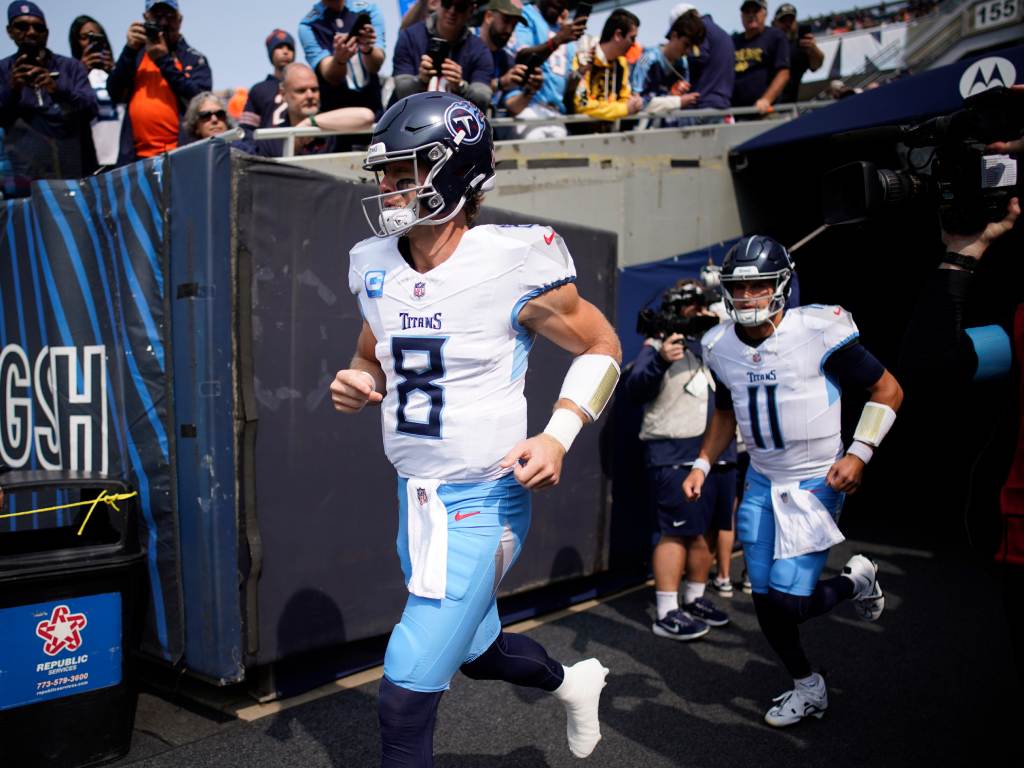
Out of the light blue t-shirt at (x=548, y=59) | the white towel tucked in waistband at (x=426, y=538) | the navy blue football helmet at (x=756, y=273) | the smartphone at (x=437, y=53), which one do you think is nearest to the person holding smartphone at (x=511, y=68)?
the light blue t-shirt at (x=548, y=59)

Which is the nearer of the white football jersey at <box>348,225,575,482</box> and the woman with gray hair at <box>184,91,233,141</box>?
the white football jersey at <box>348,225,575,482</box>

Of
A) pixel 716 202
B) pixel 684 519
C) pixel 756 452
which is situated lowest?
pixel 684 519

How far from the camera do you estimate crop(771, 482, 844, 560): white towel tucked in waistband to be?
12.3ft

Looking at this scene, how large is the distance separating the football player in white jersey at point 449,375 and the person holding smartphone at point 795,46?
8.17 metres

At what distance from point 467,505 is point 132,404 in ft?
6.89

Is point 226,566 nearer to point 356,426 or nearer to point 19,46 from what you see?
point 356,426

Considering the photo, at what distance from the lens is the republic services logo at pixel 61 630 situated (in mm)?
3248

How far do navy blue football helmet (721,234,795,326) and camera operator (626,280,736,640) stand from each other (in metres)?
1.12

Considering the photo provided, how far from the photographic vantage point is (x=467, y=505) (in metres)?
2.54

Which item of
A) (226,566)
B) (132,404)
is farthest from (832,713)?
(132,404)

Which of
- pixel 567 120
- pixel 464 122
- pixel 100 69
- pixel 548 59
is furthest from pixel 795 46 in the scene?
pixel 464 122

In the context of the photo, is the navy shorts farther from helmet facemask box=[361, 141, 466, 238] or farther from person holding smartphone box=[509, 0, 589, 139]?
helmet facemask box=[361, 141, 466, 238]

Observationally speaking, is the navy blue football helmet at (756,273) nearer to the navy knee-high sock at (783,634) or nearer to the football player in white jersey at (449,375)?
the navy knee-high sock at (783,634)

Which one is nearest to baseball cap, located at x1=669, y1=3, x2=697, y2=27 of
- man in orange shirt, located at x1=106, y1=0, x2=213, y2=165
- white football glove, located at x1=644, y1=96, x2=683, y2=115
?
white football glove, located at x1=644, y1=96, x2=683, y2=115
